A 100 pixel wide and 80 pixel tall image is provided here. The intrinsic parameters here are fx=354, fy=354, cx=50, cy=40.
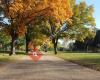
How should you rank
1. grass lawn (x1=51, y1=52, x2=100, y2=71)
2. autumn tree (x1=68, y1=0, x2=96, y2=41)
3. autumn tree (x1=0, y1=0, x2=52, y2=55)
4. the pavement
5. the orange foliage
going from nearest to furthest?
the pavement → grass lawn (x1=51, y1=52, x2=100, y2=71) → autumn tree (x1=0, y1=0, x2=52, y2=55) → the orange foliage → autumn tree (x1=68, y1=0, x2=96, y2=41)

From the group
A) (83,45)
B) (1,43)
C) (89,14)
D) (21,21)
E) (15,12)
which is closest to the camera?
(15,12)

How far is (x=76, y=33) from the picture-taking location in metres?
86.5

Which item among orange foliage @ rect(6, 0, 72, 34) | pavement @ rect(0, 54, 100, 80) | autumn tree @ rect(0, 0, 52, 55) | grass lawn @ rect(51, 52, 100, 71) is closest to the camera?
pavement @ rect(0, 54, 100, 80)

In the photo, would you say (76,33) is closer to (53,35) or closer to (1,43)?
(53,35)

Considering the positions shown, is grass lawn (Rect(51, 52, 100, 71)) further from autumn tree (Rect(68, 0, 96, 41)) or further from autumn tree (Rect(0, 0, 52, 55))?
autumn tree (Rect(68, 0, 96, 41))

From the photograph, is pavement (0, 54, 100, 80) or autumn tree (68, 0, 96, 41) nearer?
pavement (0, 54, 100, 80)

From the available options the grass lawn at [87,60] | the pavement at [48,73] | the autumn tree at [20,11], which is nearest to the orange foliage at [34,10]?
the autumn tree at [20,11]

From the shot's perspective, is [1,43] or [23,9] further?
[1,43]

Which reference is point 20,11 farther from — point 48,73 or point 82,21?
point 82,21

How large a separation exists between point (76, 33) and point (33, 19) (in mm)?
34198

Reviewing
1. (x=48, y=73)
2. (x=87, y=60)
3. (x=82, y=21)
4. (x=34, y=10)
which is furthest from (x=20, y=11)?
(x=82, y=21)

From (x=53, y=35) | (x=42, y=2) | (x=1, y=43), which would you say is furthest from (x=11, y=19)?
(x=1, y=43)

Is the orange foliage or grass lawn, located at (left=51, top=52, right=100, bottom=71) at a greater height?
the orange foliage

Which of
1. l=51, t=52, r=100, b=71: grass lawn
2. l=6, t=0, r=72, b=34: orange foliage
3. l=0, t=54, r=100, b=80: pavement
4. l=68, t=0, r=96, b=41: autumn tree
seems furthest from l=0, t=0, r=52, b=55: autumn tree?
l=68, t=0, r=96, b=41: autumn tree
